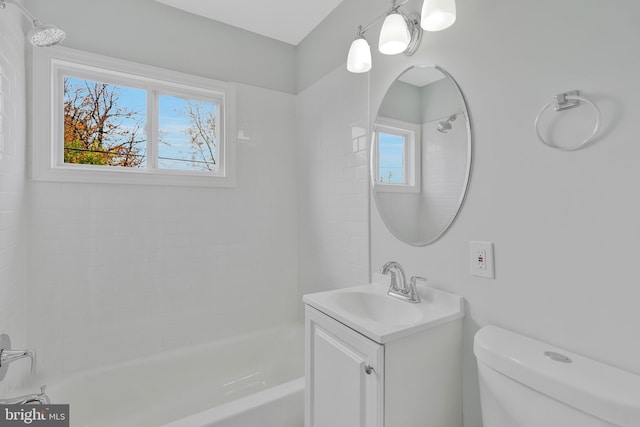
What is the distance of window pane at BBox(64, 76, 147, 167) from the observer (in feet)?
6.14

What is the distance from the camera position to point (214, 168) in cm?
229

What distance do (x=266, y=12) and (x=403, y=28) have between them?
4.02 feet

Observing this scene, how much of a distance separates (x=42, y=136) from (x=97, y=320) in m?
1.11

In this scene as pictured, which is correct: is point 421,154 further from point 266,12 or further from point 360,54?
point 266,12

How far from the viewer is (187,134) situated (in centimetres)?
223

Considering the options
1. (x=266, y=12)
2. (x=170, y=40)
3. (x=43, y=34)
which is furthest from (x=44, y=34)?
(x=266, y=12)

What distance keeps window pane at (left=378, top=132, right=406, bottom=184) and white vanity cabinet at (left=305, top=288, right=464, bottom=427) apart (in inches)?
26.0

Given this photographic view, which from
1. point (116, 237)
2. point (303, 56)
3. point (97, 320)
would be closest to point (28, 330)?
point (97, 320)

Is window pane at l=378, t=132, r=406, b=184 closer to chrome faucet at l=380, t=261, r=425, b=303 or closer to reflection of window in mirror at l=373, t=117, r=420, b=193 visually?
reflection of window in mirror at l=373, t=117, r=420, b=193

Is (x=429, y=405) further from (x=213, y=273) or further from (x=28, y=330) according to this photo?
(x=28, y=330)

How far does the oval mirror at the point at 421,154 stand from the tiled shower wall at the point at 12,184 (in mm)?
1755

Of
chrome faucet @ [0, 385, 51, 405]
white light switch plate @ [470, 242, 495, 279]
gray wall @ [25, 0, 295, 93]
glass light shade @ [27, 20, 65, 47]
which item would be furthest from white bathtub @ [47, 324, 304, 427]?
gray wall @ [25, 0, 295, 93]

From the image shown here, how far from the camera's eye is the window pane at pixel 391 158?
1.54 meters

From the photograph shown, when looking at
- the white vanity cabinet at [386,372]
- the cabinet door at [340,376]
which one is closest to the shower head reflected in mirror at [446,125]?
the white vanity cabinet at [386,372]
